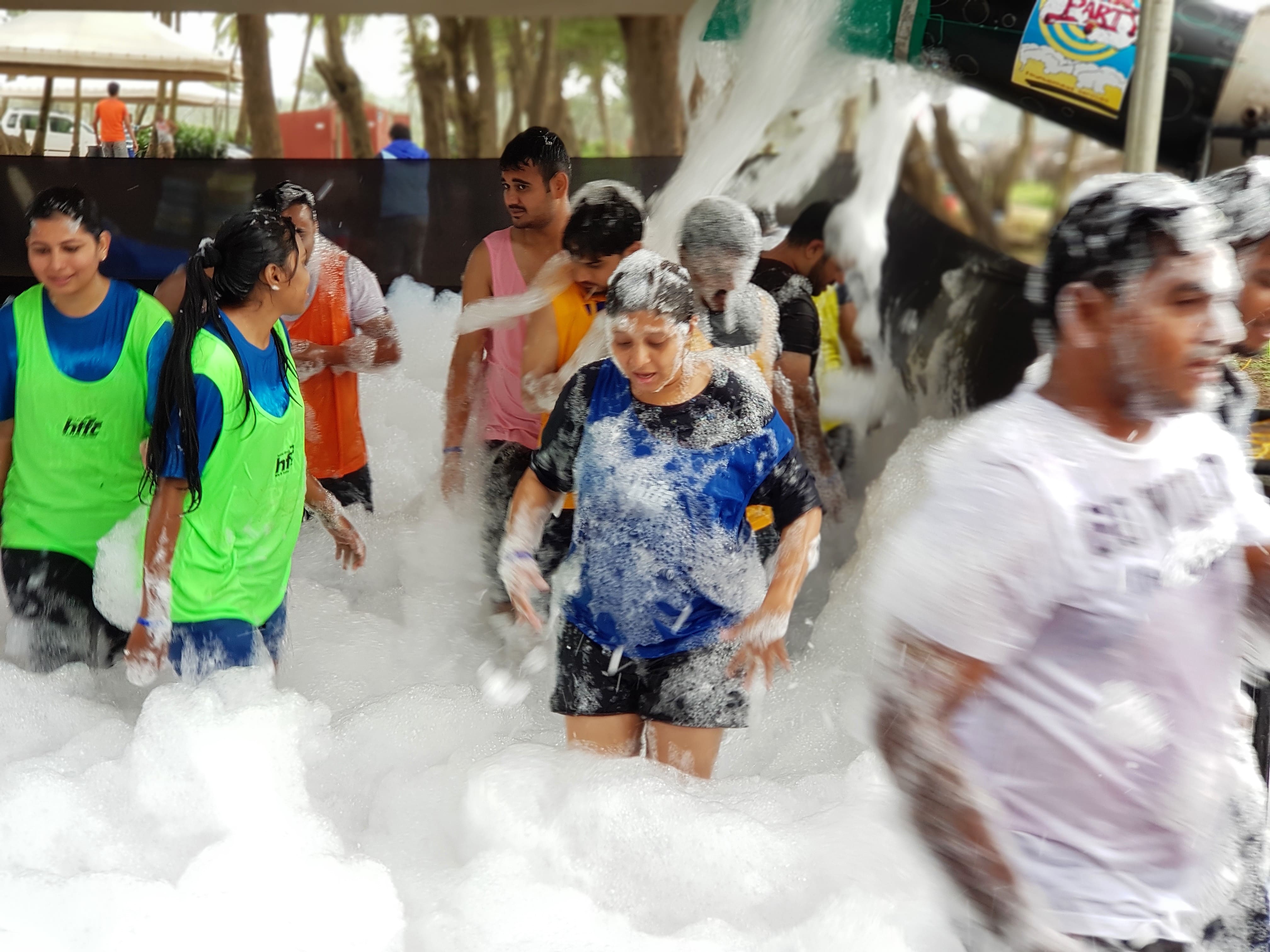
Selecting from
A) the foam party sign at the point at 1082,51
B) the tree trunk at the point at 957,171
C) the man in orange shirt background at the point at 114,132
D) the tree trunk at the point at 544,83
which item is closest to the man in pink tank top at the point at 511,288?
the foam party sign at the point at 1082,51

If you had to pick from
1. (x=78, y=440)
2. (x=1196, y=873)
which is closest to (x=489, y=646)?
(x=78, y=440)

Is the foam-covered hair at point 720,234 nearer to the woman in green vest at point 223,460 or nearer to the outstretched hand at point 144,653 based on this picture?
the woman in green vest at point 223,460

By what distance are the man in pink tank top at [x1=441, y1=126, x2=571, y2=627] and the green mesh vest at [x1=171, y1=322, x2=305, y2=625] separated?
1.04 meters

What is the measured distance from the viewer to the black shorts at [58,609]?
10.5 ft

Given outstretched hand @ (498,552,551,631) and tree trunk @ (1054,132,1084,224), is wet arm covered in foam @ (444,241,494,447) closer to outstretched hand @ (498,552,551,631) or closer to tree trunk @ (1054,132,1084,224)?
outstretched hand @ (498,552,551,631)

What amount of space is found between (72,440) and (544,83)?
53.7 ft

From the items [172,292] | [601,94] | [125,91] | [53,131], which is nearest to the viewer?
[172,292]

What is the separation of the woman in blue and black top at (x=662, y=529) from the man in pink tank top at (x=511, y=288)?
1.15 m

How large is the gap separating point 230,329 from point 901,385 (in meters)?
4.78

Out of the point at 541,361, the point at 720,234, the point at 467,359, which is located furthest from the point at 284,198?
the point at 720,234

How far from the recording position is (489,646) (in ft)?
15.0

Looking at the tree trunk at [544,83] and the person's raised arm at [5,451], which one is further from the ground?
the tree trunk at [544,83]

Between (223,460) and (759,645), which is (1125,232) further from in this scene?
(223,460)

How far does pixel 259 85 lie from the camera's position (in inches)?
514
